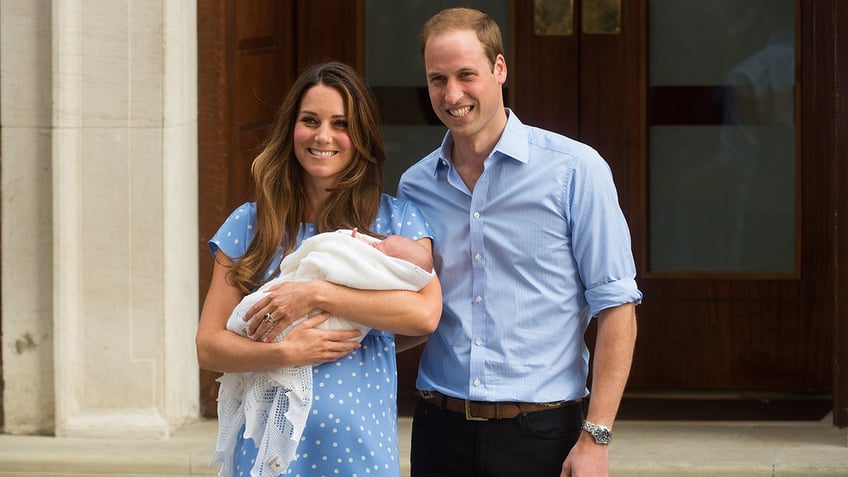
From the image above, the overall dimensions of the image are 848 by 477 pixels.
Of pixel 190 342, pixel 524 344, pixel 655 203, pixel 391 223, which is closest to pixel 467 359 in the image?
pixel 524 344

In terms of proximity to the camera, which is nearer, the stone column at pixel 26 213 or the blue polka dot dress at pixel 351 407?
the blue polka dot dress at pixel 351 407

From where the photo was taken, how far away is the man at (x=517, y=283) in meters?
3.58

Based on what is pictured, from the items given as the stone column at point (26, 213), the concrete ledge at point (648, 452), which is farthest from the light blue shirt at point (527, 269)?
the stone column at point (26, 213)

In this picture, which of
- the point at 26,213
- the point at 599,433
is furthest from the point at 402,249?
the point at 26,213

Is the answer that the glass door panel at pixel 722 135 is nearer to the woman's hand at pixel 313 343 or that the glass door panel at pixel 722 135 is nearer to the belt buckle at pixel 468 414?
the belt buckle at pixel 468 414

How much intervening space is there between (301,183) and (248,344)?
47cm

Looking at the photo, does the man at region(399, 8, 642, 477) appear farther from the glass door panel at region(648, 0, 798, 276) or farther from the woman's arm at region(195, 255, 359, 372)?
the glass door panel at region(648, 0, 798, 276)

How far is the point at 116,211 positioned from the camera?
6.24 metres

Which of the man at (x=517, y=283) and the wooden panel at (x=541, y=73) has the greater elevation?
the wooden panel at (x=541, y=73)

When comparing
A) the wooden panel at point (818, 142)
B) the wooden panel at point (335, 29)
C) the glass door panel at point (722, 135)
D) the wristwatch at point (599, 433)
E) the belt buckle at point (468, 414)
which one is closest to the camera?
the wristwatch at point (599, 433)

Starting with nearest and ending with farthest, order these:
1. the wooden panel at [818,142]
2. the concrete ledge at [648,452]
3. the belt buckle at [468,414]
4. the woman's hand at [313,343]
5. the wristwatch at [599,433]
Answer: the woman's hand at [313,343] → the wristwatch at [599,433] → the belt buckle at [468,414] → the concrete ledge at [648,452] → the wooden panel at [818,142]

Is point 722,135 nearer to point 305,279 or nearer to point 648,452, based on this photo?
point 648,452

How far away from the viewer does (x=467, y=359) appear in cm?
369

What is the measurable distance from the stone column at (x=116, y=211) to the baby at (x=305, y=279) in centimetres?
276
